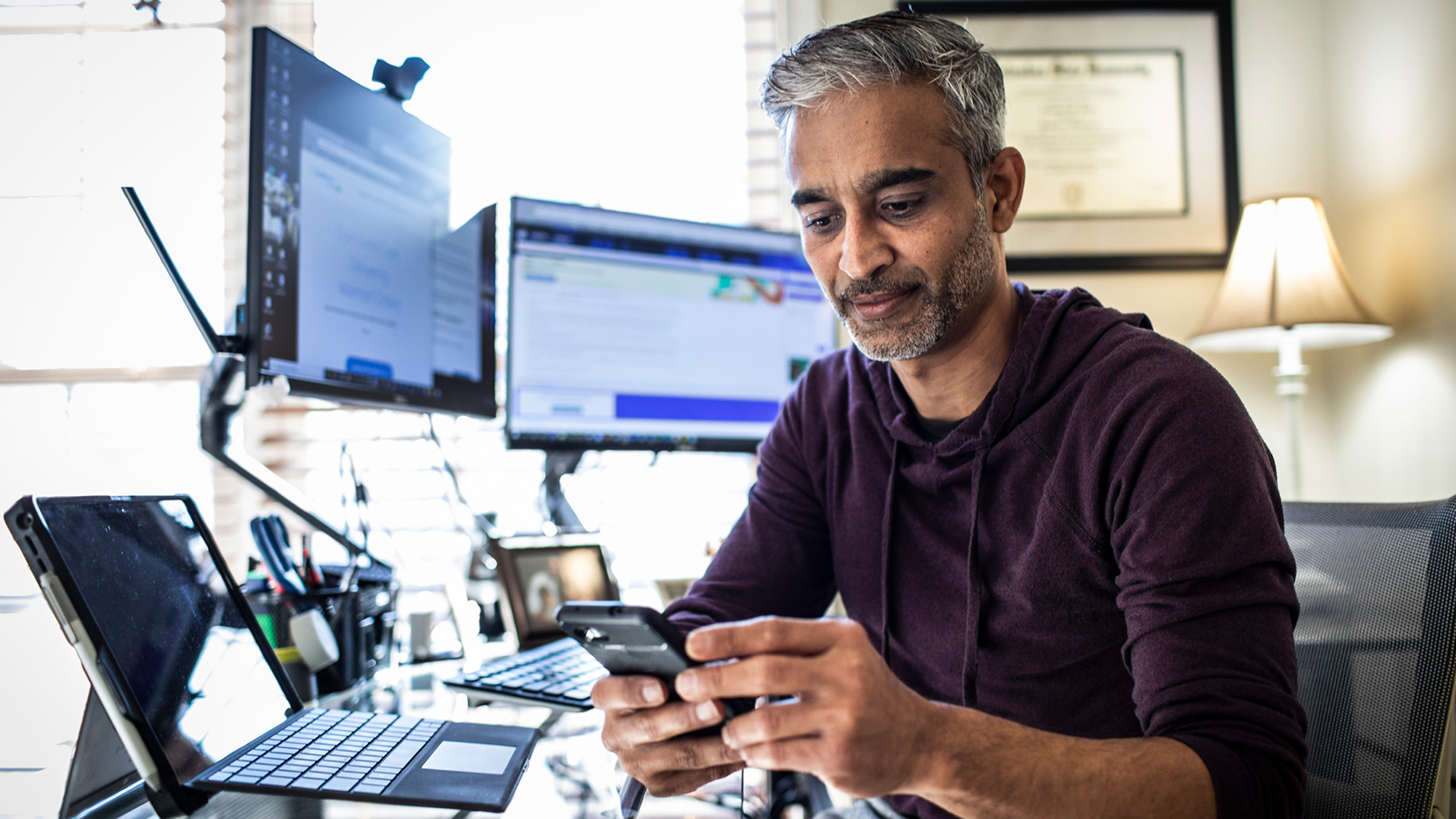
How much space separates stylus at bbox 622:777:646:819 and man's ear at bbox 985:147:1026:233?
753 millimetres

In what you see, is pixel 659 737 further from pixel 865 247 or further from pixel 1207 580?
pixel 865 247

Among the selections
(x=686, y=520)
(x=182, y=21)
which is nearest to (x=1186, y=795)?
(x=686, y=520)

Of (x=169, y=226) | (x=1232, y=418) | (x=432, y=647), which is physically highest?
(x=169, y=226)

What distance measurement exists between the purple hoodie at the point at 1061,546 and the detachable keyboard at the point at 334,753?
357 mm

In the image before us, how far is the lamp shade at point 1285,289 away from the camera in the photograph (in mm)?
1668

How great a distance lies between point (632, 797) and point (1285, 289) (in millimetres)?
1666

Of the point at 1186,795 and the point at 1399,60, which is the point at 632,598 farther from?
the point at 1399,60

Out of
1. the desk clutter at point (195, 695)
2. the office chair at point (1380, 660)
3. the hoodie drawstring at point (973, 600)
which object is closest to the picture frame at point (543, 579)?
the desk clutter at point (195, 695)

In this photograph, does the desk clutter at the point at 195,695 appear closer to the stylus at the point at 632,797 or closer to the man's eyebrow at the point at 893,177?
the stylus at the point at 632,797

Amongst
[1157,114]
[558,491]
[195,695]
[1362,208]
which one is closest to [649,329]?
[558,491]

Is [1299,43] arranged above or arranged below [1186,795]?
above

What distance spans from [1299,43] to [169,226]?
269 centimetres

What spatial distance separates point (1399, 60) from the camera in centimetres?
181

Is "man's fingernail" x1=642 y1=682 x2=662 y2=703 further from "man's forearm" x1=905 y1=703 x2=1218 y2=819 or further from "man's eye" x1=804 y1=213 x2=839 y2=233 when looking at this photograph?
"man's eye" x1=804 y1=213 x2=839 y2=233
